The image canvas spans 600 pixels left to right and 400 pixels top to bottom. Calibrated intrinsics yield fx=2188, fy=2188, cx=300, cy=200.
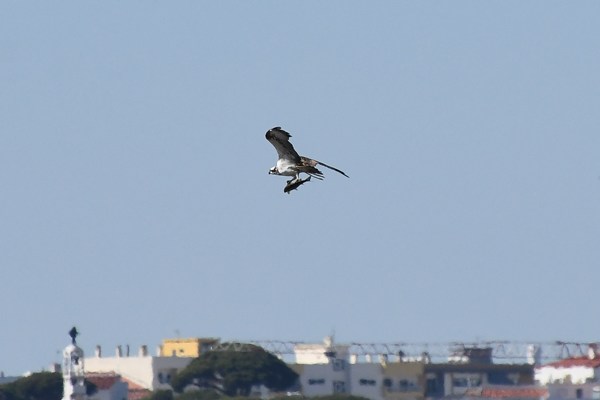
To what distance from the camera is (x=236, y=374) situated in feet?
611

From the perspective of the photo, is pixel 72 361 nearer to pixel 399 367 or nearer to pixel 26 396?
pixel 26 396

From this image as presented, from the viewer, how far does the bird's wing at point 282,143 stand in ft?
153

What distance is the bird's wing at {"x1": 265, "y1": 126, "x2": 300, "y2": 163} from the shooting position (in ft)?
153

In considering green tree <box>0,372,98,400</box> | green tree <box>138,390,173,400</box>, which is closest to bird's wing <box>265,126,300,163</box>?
green tree <box>138,390,173,400</box>

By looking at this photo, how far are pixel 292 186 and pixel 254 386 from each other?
141 meters

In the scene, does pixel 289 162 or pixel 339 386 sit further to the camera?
pixel 339 386

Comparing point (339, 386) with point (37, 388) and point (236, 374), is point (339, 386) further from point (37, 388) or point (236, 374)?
point (37, 388)

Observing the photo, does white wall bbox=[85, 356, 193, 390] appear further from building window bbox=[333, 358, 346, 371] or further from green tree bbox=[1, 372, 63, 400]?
building window bbox=[333, 358, 346, 371]

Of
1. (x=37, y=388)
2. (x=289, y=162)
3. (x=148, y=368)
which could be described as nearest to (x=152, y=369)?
(x=148, y=368)

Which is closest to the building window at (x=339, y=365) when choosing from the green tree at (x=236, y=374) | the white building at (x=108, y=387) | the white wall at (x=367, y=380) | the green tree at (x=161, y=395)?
the white wall at (x=367, y=380)

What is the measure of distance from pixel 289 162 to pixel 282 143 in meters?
0.57

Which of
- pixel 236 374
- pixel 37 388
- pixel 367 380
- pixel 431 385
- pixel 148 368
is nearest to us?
pixel 37 388

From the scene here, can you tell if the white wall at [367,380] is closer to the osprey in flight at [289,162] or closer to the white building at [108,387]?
the white building at [108,387]

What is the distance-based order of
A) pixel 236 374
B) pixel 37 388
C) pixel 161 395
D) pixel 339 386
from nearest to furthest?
1. pixel 161 395
2. pixel 37 388
3. pixel 236 374
4. pixel 339 386
